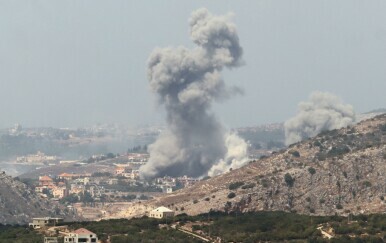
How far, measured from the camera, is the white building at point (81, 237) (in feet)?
513

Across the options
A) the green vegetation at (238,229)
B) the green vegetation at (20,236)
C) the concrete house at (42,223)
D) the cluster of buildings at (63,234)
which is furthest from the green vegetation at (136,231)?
the green vegetation at (20,236)

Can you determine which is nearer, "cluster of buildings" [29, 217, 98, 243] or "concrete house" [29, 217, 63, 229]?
"cluster of buildings" [29, 217, 98, 243]

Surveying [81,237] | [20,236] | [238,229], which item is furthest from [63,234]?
[238,229]

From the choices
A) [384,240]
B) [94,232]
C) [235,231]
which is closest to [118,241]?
[94,232]

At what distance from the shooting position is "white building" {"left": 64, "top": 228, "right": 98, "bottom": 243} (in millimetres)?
156500

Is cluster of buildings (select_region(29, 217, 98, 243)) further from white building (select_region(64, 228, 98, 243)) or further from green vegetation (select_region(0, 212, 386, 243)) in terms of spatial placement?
green vegetation (select_region(0, 212, 386, 243))

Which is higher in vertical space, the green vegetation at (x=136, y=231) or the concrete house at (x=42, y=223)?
the concrete house at (x=42, y=223)

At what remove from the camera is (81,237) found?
15725cm

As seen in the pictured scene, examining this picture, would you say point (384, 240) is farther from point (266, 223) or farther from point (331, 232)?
point (266, 223)

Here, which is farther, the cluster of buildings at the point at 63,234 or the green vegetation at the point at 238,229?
the green vegetation at the point at 238,229

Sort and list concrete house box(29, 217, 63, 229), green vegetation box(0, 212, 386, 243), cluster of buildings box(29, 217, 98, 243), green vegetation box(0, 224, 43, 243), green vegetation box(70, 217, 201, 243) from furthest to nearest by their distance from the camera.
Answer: concrete house box(29, 217, 63, 229) → green vegetation box(70, 217, 201, 243) → green vegetation box(0, 212, 386, 243) → green vegetation box(0, 224, 43, 243) → cluster of buildings box(29, 217, 98, 243)

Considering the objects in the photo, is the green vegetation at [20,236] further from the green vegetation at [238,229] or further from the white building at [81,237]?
the white building at [81,237]

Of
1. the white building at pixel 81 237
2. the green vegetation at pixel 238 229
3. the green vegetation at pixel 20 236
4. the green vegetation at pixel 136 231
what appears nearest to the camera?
the white building at pixel 81 237

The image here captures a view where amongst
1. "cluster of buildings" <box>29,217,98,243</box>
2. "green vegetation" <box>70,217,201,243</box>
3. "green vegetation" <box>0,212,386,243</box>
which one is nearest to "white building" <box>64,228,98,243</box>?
"cluster of buildings" <box>29,217,98,243</box>
